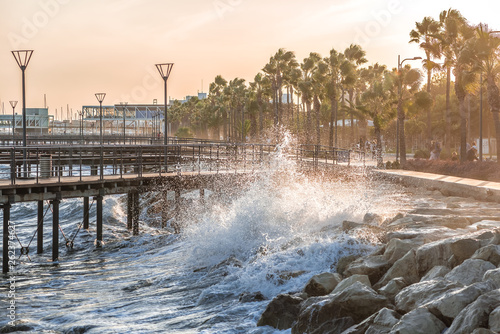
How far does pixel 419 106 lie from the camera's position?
43.8 metres

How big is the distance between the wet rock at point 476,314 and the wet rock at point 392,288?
2251 millimetres

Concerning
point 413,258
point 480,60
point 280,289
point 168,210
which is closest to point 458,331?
point 413,258

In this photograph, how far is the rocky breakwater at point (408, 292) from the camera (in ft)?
29.5

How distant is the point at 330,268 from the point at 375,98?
1364 inches

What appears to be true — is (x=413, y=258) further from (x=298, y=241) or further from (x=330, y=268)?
(x=298, y=241)

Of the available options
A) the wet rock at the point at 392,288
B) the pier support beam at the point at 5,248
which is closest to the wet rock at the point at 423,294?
the wet rock at the point at 392,288

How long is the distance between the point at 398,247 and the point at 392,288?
6.64ft

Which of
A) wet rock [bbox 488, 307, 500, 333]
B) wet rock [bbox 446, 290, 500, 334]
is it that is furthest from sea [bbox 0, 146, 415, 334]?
wet rock [bbox 488, 307, 500, 333]

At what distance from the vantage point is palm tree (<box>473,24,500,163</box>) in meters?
34.3

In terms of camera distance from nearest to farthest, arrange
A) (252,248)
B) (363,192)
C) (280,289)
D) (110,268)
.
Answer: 1. (280,289)
2. (252,248)
3. (110,268)
4. (363,192)

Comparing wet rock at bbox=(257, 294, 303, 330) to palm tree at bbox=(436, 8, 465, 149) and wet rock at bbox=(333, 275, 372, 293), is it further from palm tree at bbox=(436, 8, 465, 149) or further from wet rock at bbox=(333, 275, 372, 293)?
palm tree at bbox=(436, 8, 465, 149)

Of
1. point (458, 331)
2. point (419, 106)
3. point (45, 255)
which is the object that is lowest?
point (45, 255)

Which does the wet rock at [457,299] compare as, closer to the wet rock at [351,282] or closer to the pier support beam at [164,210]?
the wet rock at [351,282]

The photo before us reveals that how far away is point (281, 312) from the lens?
11.7 meters
